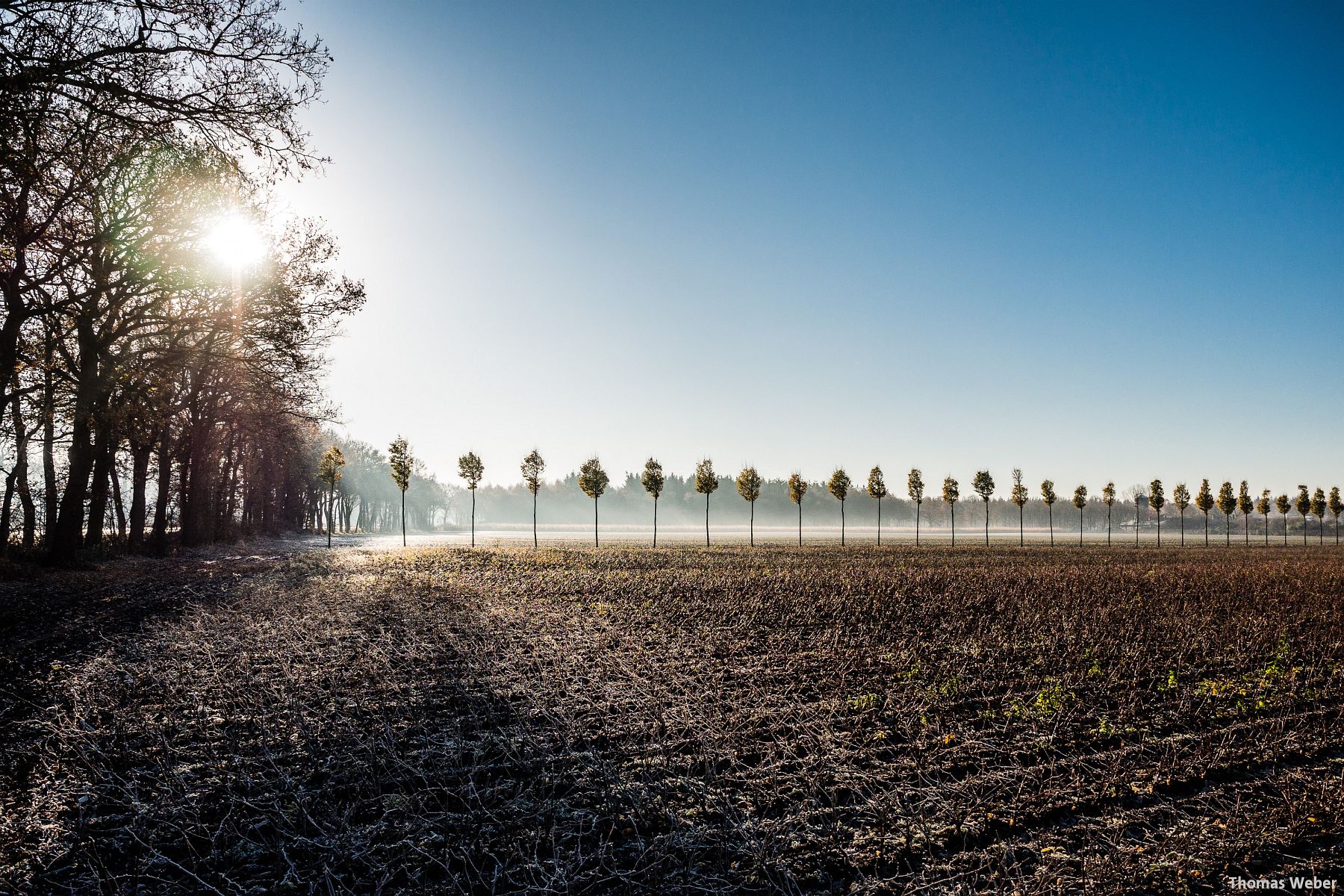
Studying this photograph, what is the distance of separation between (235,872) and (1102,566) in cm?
3778

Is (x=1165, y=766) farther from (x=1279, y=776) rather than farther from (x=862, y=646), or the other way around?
(x=862, y=646)

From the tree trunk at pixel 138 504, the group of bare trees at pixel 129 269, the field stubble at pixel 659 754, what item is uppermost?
the group of bare trees at pixel 129 269

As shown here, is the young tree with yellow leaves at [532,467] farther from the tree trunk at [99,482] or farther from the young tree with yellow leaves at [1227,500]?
the young tree with yellow leaves at [1227,500]

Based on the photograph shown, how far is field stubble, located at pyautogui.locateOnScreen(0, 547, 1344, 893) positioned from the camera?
171 inches

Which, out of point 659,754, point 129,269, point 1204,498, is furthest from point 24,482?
point 1204,498

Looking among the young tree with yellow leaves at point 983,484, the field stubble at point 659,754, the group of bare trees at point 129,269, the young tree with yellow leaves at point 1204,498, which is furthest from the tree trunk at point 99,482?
the young tree with yellow leaves at point 1204,498

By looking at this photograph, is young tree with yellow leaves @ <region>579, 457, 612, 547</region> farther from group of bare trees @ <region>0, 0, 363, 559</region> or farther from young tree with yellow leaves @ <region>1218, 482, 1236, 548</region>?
young tree with yellow leaves @ <region>1218, 482, 1236, 548</region>

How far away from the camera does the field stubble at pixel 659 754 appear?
4336 millimetres

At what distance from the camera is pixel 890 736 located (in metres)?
6.98

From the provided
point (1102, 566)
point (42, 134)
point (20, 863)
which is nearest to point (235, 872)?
point (20, 863)

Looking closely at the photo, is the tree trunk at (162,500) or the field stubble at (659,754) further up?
the tree trunk at (162,500)

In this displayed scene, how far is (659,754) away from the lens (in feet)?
20.9

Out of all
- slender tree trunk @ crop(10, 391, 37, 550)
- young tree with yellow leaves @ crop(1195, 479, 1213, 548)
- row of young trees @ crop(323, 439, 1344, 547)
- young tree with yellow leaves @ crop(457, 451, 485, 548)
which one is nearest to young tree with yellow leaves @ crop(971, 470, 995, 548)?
row of young trees @ crop(323, 439, 1344, 547)

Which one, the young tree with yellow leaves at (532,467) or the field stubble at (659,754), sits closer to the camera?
the field stubble at (659,754)
